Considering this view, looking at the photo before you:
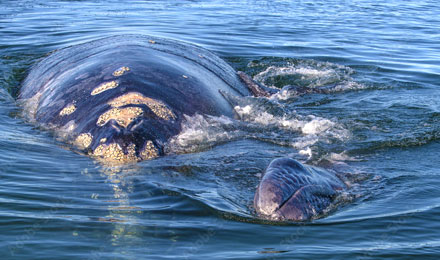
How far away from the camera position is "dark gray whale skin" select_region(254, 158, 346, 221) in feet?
16.9

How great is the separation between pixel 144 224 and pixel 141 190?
81 centimetres

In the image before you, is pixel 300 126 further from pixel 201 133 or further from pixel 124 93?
pixel 124 93

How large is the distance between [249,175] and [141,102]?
177cm

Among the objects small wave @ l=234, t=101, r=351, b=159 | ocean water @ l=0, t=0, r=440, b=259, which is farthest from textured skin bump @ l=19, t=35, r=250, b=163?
small wave @ l=234, t=101, r=351, b=159

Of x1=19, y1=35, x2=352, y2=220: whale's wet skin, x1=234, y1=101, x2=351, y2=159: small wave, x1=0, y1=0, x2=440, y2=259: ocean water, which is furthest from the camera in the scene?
x1=234, y1=101, x2=351, y2=159: small wave

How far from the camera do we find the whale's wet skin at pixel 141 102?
17.6ft

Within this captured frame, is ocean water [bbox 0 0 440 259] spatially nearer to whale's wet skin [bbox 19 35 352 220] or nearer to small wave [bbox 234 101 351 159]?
small wave [bbox 234 101 351 159]

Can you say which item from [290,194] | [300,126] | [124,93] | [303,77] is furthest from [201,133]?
[303,77]

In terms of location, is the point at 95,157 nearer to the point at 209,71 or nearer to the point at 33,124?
the point at 33,124

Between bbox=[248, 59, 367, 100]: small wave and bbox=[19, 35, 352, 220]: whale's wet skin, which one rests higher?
bbox=[19, 35, 352, 220]: whale's wet skin

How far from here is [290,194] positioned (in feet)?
17.1

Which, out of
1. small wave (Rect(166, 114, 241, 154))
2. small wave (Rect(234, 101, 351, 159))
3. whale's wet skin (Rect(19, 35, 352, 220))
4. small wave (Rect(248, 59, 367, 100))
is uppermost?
whale's wet skin (Rect(19, 35, 352, 220))

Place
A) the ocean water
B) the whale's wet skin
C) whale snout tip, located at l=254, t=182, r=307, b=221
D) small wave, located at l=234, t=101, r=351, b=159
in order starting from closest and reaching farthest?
the ocean water < whale snout tip, located at l=254, t=182, r=307, b=221 < the whale's wet skin < small wave, located at l=234, t=101, r=351, b=159

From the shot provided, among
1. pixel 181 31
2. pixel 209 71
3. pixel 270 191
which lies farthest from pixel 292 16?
pixel 270 191
